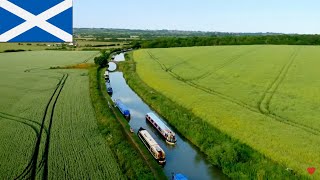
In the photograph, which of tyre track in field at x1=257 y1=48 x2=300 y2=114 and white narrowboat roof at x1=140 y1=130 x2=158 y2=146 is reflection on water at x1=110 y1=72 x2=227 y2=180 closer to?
white narrowboat roof at x1=140 y1=130 x2=158 y2=146

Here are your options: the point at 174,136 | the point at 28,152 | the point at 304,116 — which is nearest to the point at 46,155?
the point at 28,152

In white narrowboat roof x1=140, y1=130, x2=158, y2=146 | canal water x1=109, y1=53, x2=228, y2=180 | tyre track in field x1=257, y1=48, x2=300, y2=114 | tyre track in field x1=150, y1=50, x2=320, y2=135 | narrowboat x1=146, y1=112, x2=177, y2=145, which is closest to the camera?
canal water x1=109, y1=53, x2=228, y2=180

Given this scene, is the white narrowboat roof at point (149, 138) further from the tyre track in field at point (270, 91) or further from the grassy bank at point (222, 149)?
the tyre track in field at point (270, 91)

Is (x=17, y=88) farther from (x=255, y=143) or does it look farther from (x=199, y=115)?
(x=255, y=143)

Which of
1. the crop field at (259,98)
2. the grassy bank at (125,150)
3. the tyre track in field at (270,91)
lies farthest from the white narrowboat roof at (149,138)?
the tyre track in field at (270,91)

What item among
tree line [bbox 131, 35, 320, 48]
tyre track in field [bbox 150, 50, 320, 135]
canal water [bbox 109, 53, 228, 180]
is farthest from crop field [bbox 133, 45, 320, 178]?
tree line [bbox 131, 35, 320, 48]

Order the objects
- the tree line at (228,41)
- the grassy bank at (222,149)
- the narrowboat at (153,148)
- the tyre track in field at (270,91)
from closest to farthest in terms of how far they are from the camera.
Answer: the grassy bank at (222,149), the narrowboat at (153,148), the tyre track in field at (270,91), the tree line at (228,41)

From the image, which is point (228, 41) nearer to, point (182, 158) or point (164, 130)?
point (164, 130)

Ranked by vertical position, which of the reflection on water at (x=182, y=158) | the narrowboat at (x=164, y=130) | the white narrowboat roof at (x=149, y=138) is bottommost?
the reflection on water at (x=182, y=158)
